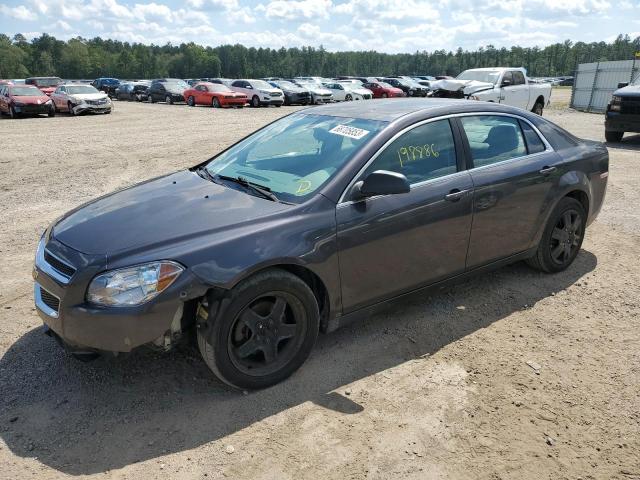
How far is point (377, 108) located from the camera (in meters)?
4.14

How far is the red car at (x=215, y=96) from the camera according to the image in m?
29.5

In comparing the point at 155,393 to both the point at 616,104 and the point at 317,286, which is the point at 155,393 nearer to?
the point at 317,286

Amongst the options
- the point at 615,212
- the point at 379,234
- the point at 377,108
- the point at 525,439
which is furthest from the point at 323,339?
the point at 615,212

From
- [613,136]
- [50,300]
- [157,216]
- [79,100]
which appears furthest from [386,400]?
[79,100]

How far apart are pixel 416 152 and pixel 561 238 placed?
6.63 feet

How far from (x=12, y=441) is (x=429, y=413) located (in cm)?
230

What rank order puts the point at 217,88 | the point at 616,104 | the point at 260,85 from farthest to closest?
the point at 260,85
the point at 217,88
the point at 616,104

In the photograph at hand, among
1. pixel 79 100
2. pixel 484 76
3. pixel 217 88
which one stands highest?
pixel 484 76

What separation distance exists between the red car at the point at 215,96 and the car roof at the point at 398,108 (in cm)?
2625

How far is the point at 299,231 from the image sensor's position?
3.16m

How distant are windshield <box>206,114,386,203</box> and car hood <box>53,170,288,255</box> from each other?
227 mm

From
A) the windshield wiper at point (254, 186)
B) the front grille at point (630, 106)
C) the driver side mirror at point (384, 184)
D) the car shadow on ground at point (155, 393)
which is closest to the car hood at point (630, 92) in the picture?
the front grille at point (630, 106)

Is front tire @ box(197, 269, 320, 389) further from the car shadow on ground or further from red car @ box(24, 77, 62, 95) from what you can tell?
red car @ box(24, 77, 62, 95)

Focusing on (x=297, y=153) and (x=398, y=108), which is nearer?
(x=297, y=153)
